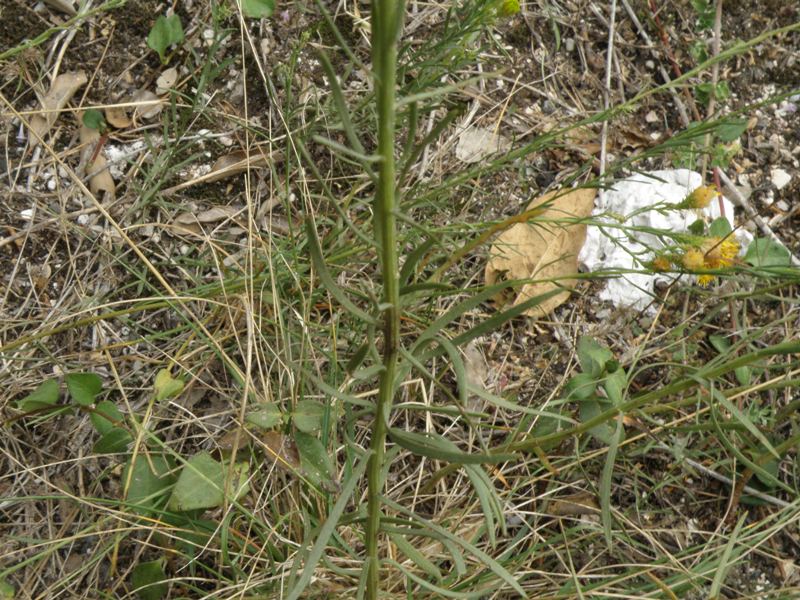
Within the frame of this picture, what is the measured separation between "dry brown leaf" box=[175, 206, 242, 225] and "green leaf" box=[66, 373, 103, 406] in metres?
0.46

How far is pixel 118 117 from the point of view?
1.97 metres

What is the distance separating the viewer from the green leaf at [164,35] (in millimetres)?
1960

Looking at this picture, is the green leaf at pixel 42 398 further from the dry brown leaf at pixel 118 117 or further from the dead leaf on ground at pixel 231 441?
the dry brown leaf at pixel 118 117

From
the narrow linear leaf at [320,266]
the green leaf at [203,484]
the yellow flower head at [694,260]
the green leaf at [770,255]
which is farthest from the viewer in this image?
the green leaf at [770,255]

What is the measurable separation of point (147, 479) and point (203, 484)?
0.44 ft

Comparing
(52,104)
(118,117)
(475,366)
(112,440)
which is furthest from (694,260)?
(52,104)

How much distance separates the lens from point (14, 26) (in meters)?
1.98

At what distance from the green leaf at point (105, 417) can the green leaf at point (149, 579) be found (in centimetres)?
28

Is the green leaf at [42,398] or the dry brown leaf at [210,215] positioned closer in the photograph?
the green leaf at [42,398]

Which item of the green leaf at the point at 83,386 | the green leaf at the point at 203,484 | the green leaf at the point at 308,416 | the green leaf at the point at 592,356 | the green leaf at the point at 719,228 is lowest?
the green leaf at the point at 592,356

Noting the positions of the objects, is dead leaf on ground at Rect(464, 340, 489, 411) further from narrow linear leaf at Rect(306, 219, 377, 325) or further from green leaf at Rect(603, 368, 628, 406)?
narrow linear leaf at Rect(306, 219, 377, 325)

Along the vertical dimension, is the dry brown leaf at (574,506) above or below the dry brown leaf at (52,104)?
below

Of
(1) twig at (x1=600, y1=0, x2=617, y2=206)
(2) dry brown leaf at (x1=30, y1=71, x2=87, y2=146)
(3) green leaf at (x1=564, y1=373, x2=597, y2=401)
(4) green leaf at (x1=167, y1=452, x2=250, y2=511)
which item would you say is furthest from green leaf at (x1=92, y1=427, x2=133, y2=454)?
(1) twig at (x1=600, y1=0, x2=617, y2=206)

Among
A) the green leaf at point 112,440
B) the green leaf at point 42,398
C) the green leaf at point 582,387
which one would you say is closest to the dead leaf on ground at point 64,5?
the green leaf at point 42,398
